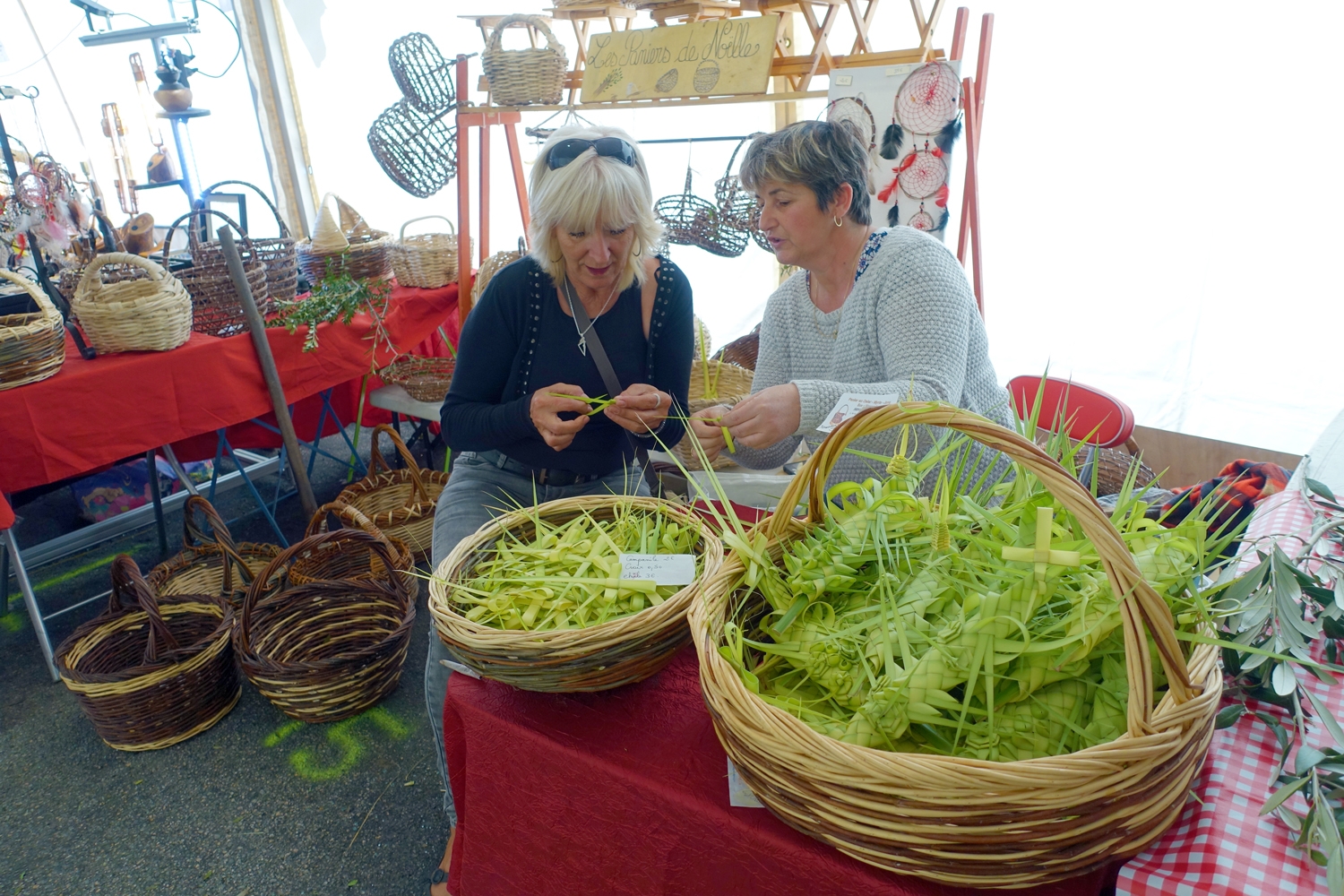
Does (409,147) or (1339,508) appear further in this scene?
(409,147)

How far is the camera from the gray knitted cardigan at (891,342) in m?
1.44

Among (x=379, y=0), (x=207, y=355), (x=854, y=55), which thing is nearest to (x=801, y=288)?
(x=854, y=55)

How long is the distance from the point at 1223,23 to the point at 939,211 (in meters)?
1.44

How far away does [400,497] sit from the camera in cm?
308

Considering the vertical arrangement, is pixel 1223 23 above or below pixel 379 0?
below

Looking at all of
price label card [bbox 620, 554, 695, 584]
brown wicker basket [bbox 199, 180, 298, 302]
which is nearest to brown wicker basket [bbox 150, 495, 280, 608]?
brown wicker basket [bbox 199, 180, 298, 302]

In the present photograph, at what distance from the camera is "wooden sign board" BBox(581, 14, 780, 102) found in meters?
2.29

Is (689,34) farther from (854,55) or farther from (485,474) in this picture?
(485,474)

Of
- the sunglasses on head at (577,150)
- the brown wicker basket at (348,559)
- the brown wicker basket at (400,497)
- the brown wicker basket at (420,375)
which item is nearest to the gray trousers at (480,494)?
the brown wicker basket at (348,559)

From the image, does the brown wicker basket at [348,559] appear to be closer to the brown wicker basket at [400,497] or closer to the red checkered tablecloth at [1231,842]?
the brown wicker basket at [400,497]

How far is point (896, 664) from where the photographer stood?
0.75 meters

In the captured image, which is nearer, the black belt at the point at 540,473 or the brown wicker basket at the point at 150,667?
the black belt at the point at 540,473

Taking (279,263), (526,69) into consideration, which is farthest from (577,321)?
(279,263)

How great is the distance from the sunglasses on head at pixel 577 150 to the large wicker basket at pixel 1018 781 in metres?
1.17
